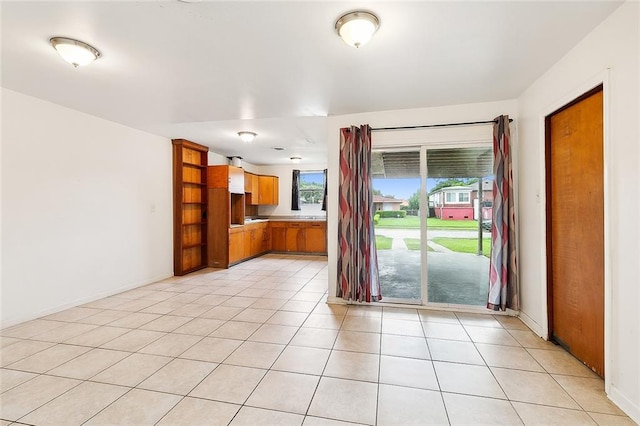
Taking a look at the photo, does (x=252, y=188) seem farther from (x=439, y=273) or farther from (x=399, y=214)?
(x=439, y=273)

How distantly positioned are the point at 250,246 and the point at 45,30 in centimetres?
525

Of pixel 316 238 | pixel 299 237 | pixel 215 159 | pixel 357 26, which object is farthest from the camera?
pixel 299 237

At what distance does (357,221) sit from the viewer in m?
3.44

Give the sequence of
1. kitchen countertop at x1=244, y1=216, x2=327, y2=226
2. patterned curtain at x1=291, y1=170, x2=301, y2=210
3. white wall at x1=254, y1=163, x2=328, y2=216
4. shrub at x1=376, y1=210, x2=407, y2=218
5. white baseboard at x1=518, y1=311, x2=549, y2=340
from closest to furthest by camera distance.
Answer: white baseboard at x1=518, y1=311, x2=549, y2=340 < shrub at x1=376, y1=210, x2=407, y2=218 < kitchen countertop at x1=244, y1=216, x2=327, y2=226 < patterned curtain at x1=291, y1=170, x2=301, y2=210 < white wall at x1=254, y1=163, x2=328, y2=216

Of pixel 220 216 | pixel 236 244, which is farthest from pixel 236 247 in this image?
pixel 220 216

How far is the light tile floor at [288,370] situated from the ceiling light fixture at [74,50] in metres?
2.37

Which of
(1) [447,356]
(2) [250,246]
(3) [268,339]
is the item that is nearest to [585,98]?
(1) [447,356]

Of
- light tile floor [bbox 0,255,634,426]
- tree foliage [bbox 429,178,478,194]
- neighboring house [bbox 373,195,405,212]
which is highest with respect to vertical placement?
tree foliage [bbox 429,178,478,194]

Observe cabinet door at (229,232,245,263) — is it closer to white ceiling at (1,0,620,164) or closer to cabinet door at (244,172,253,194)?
cabinet door at (244,172,253,194)

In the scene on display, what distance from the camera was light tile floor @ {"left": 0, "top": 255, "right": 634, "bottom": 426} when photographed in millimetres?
1672

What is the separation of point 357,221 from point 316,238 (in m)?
3.95

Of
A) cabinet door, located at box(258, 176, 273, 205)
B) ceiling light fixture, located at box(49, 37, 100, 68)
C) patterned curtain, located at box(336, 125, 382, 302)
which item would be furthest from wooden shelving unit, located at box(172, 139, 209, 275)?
patterned curtain, located at box(336, 125, 382, 302)

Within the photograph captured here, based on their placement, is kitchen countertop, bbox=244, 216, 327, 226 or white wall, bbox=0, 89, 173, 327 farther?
kitchen countertop, bbox=244, 216, 327, 226

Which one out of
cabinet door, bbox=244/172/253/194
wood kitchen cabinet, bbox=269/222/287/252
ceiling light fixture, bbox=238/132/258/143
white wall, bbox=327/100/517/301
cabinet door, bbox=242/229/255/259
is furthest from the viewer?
wood kitchen cabinet, bbox=269/222/287/252
